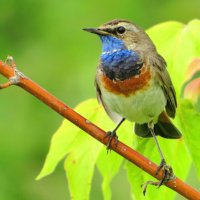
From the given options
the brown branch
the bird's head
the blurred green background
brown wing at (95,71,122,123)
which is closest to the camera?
the brown branch

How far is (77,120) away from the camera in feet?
8.71

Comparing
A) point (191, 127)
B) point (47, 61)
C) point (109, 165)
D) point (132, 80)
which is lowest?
point (47, 61)

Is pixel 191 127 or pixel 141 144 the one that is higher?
pixel 191 127

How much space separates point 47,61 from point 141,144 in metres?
2.98

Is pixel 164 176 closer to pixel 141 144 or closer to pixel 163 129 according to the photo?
pixel 141 144

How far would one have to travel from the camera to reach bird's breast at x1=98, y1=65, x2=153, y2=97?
3652mm

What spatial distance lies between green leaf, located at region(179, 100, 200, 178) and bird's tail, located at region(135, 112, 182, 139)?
1.01 ft

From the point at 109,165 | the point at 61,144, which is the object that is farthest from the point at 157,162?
the point at 61,144

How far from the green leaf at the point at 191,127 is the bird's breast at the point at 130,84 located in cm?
66

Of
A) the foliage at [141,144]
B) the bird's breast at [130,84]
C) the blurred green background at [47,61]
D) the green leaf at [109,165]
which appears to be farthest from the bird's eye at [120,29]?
the blurred green background at [47,61]

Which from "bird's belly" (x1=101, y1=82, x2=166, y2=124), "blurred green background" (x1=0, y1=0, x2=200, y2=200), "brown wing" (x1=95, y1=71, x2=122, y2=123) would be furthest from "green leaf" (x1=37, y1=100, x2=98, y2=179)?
"blurred green background" (x1=0, y1=0, x2=200, y2=200)

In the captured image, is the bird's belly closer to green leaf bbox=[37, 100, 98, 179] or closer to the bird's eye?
the bird's eye

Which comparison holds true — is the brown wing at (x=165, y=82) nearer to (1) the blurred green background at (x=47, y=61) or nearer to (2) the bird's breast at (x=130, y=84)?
(2) the bird's breast at (x=130, y=84)

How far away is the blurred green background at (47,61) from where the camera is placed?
5246 millimetres
